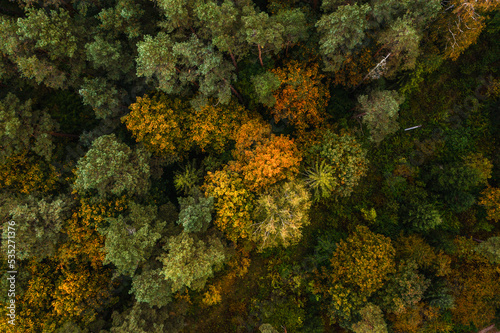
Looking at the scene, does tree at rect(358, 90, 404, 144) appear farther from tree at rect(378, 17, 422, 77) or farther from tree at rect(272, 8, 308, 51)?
tree at rect(272, 8, 308, 51)

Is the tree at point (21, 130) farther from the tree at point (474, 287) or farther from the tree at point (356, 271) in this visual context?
the tree at point (474, 287)

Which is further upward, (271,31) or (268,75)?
(271,31)

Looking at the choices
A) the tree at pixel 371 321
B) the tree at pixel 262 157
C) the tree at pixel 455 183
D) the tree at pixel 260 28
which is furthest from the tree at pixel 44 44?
the tree at pixel 455 183

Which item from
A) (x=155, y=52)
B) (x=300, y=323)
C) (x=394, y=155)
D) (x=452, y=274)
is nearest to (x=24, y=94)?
(x=155, y=52)

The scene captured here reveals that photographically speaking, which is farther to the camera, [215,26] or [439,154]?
A: [439,154]

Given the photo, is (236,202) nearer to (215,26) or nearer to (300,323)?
(215,26)

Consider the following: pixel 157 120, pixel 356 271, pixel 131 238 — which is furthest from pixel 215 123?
pixel 356 271

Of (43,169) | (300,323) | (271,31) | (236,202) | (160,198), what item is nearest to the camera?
(271,31)
